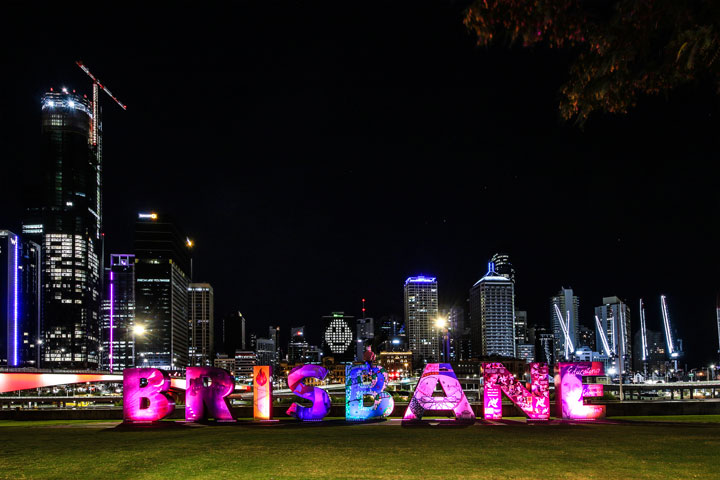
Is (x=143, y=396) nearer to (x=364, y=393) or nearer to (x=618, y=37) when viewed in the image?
(x=364, y=393)

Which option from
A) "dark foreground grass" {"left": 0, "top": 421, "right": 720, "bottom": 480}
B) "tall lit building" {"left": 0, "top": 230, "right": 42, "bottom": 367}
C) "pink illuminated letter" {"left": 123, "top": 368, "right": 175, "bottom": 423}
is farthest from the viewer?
"tall lit building" {"left": 0, "top": 230, "right": 42, "bottom": 367}

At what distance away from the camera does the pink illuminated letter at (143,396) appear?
26.6 metres

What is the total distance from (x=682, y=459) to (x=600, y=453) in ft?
5.66

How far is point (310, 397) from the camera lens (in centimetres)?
2812

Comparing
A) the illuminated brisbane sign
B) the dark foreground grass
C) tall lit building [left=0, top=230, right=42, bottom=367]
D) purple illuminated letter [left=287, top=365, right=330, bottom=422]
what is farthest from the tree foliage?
tall lit building [left=0, top=230, right=42, bottom=367]

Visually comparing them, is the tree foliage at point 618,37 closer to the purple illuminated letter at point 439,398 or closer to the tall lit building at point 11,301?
the purple illuminated letter at point 439,398

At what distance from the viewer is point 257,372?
28.3 metres

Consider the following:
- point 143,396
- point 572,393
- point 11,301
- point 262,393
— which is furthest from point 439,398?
point 11,301

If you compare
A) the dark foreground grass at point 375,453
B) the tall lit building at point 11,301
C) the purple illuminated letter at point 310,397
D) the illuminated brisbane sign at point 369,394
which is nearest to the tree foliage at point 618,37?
the dark foreground grass at point 375,453

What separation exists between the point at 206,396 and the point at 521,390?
12.8 m

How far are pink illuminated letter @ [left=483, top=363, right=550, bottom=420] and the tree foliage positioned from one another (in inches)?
731

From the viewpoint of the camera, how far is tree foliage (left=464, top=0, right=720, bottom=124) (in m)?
8.00

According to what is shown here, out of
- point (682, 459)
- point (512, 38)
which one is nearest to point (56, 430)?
point (682, 459)

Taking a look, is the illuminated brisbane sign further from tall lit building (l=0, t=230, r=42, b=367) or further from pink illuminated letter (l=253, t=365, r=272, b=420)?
tall lit building (l=0, t=230, r=42, b=367)
